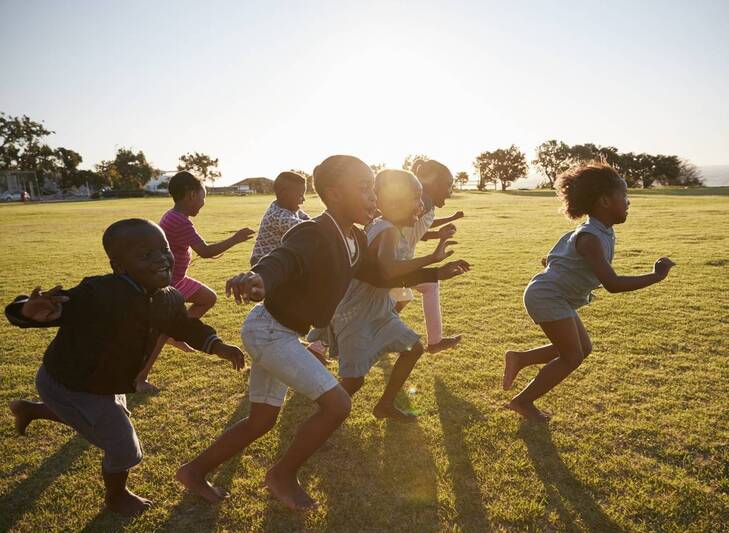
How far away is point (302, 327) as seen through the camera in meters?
2.54

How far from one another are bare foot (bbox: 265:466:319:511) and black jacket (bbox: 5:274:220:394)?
0.96 m

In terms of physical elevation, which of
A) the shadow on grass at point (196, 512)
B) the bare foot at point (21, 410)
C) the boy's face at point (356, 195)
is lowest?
the shadow on grass at point (196, 512)

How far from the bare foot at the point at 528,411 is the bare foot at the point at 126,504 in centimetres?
266

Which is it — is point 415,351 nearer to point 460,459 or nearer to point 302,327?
point 460,459

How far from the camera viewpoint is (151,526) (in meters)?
2.60

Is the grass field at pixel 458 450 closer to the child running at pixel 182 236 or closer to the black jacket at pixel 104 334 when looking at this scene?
the child running at pixel 182 236

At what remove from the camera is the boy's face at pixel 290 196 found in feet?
16.0

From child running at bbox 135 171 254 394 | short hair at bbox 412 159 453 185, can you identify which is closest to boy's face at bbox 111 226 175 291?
child running at bbox 135 171 254 394

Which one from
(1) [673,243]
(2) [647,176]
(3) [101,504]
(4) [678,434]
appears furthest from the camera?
(2) [647,176]

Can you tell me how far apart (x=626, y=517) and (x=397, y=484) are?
51.7 inches

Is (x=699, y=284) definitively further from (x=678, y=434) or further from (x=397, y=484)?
(x=397, y=484)

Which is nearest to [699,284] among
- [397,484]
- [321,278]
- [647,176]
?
[397,484]

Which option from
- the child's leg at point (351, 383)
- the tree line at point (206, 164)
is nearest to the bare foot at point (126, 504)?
the child's leg at point (351, 383)

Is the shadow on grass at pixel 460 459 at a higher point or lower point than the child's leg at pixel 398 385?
lower
